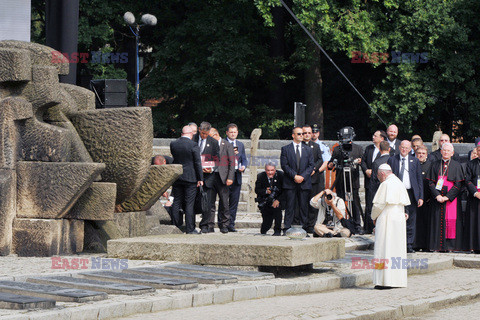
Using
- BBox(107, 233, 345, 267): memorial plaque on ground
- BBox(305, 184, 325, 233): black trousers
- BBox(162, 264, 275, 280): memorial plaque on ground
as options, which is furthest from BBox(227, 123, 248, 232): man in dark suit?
BBox(162, 264, 275, 280): memorial plaque on ground

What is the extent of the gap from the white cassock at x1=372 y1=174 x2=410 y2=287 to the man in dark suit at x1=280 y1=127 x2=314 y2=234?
488 cm

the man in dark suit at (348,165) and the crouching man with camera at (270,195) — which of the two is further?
the man in dark suit at (348,165)

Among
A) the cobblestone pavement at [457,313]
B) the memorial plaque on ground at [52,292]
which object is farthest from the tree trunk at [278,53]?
the memorial plaque on ground at [52,292]

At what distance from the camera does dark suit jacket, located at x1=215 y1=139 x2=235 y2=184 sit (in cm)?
1758

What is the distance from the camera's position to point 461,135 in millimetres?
33688

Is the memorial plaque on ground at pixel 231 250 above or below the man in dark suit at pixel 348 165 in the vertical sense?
below

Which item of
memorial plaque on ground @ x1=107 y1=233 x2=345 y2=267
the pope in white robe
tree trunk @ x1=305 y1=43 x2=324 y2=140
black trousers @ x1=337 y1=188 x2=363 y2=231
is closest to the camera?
memorial plaque on ground @ x1=107 y1=233 x2=345 y2=267

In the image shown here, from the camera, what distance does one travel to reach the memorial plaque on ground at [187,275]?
10.8 metres

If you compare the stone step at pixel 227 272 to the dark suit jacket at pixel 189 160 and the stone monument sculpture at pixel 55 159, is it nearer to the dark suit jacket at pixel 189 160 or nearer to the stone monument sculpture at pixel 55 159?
the stone monument sculpture at pixel 55 159

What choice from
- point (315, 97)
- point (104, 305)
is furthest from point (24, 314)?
point (315, 97)

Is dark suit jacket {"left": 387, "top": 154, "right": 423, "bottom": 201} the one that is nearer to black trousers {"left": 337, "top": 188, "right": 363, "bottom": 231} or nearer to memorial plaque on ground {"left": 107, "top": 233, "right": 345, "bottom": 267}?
black trousers {"left": 337, "top": 188, "right": 363, "bottom": 231}

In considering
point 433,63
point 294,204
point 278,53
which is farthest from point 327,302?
point 278,53

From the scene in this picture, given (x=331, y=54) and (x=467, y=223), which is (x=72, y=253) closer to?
(x=467, y=223)

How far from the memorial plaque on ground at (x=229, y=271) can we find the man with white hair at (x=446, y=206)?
5.98 metres
